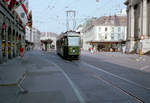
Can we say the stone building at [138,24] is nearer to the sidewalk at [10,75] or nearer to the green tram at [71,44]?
the green tram at [71,44]

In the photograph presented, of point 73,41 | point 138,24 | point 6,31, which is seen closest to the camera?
point 6,31

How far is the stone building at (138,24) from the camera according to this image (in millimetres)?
43769

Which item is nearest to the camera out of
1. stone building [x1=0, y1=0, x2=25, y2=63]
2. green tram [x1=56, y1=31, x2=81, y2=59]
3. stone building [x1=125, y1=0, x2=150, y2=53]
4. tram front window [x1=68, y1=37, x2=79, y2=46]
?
stone building [x1=0, y1=0, x2=25, y2=63]

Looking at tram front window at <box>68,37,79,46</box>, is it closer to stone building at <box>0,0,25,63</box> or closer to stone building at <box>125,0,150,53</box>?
stone building at <box>0,0,25,63</box>

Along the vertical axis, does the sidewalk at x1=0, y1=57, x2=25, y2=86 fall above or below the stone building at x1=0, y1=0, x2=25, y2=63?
below

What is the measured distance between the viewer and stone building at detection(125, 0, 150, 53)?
43.8 m

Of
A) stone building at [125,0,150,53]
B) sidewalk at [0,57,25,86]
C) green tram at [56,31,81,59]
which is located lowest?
sidewalk at [0,57,25,86]

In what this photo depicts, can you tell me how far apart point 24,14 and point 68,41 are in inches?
250

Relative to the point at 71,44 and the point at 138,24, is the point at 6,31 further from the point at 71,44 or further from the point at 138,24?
the point at 138,24

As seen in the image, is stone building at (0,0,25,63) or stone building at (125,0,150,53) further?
stone building at (125,0,150,53)

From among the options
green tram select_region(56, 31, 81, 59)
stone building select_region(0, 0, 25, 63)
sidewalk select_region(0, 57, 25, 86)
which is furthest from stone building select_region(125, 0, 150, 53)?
sidewalk select_region(0, 57, 25, 86)

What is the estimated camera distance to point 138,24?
4912 centimetres

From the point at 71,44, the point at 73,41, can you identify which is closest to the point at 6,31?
the point at 71,44

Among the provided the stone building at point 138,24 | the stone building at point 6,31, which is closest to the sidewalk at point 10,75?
the stone building at point 6,31
